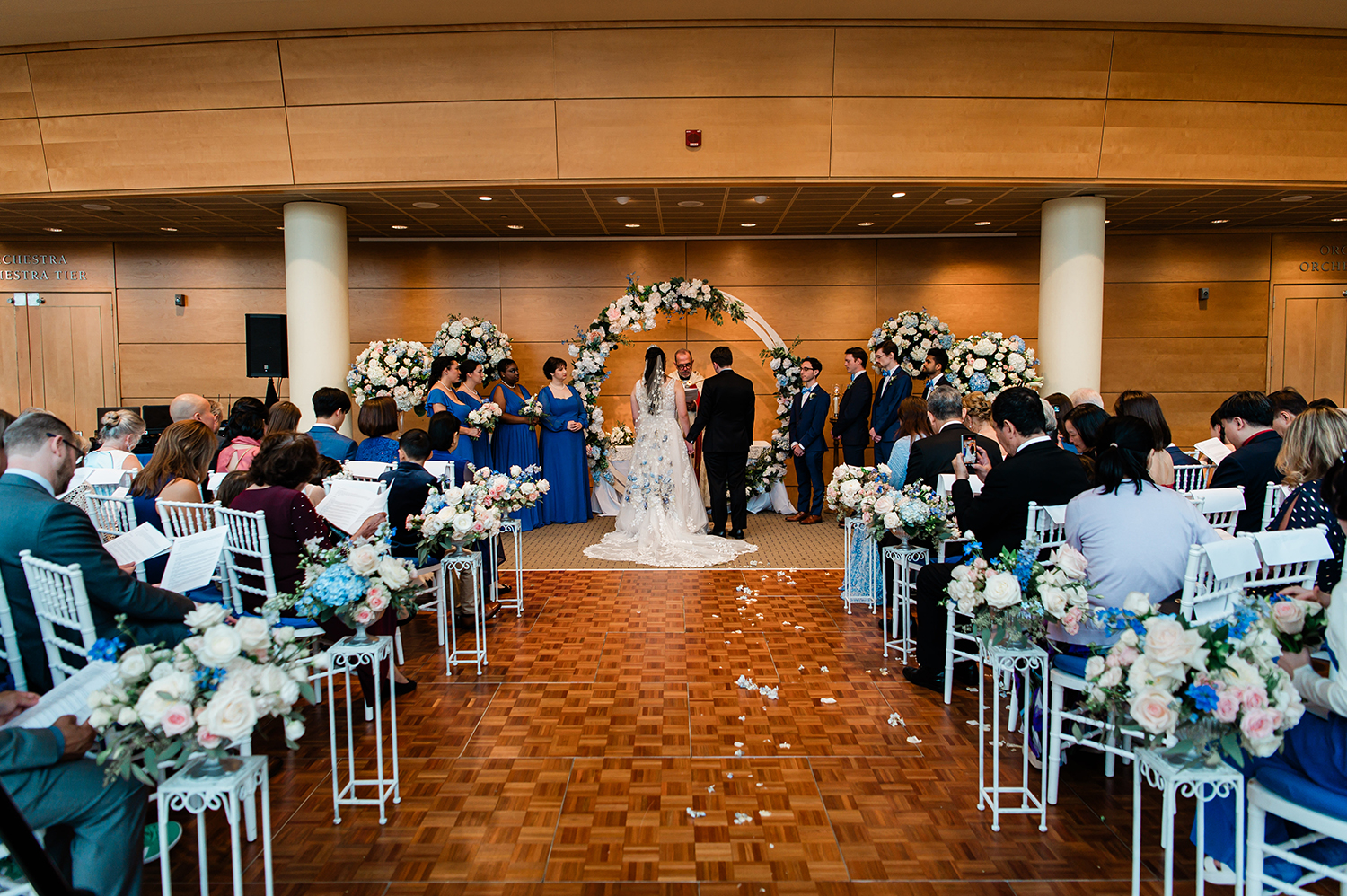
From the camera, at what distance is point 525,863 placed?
106 inches

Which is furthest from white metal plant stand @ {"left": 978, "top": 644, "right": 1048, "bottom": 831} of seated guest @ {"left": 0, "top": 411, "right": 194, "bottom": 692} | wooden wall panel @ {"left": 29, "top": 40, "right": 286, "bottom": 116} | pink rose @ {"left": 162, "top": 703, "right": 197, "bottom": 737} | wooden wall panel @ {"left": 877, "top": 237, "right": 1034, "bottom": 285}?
wooden wall panel @ {"left": 877, "top": 237, "right": 1034, "bottom": 285}

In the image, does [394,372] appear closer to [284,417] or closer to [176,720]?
[284,417]

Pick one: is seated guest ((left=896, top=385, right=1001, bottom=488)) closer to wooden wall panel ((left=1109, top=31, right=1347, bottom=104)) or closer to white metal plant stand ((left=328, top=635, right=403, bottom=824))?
white metal plant stand ((left=328, top=635, right=403, bottom=824))

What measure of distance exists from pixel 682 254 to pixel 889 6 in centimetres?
422

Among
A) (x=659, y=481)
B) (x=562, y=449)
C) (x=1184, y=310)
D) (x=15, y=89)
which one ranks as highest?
(x=15, y=89)

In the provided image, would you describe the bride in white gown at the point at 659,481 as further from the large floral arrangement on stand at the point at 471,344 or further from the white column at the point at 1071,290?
the white column at the point at 1071,290

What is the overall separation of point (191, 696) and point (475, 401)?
6662mm

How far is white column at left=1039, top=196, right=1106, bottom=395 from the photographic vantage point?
7848 mm

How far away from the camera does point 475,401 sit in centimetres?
836

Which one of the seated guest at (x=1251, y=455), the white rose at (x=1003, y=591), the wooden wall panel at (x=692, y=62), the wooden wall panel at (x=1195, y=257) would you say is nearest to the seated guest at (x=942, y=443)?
the seated guest at (x=1251, y=455)

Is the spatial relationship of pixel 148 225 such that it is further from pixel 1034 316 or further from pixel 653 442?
pixel 1034 316

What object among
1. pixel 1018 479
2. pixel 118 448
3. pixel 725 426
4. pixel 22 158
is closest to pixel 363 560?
pixel 1018 479

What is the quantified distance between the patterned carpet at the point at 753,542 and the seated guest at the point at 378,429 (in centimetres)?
185

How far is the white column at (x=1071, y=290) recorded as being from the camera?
7.85 metres
